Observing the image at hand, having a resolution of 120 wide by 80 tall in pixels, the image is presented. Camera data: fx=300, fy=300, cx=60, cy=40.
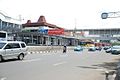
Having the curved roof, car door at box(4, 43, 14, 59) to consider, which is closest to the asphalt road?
car door at box(4, 43, 14, 59)

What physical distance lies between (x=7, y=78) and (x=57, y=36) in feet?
277

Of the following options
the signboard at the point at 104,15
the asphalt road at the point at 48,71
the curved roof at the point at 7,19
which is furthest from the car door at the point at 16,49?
the curved roof at the point at 7,19

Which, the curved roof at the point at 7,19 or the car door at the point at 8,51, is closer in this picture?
the car door at the point at 8,51

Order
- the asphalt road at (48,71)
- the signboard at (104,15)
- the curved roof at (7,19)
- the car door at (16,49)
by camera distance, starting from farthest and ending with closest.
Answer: the curved roof at (7,19), the signboard at (104,15), the car door at (16,49), the asphalt road at (48,71)

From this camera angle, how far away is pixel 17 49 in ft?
82.4

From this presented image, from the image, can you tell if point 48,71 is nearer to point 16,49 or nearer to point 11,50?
point 11,50

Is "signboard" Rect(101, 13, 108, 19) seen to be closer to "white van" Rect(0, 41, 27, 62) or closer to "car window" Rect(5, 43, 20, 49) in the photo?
"white van" Rect(0, 41, 27, 62)

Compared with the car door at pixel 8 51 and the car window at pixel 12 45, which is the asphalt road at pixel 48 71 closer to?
the car door at pixel 8 51

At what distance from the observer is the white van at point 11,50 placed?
23081mm

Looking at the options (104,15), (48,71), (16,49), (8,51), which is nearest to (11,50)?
(8,51)

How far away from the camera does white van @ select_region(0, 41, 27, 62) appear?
75.7 ft

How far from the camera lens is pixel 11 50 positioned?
24078 mm

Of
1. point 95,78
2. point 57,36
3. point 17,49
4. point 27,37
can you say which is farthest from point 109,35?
point 95,78

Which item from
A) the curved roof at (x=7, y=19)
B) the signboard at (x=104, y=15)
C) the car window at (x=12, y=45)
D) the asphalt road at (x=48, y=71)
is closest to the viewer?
the asphalt road at (x=48, y=71)
